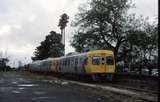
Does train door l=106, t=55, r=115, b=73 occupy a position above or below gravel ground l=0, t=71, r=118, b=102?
above

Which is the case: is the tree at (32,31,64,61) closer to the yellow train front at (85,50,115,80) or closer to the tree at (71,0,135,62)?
the tree at (71,0,135,62)

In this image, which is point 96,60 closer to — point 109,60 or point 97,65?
point 97,65

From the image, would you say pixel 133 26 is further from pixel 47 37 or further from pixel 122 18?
pixel 47 37

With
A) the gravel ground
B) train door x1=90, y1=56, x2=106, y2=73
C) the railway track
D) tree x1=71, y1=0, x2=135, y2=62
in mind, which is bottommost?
the gravel ground

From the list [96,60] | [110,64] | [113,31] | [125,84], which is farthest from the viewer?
[113,31]

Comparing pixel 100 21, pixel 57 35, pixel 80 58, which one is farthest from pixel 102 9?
pixel 57 35

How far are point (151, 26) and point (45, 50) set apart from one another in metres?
73.2

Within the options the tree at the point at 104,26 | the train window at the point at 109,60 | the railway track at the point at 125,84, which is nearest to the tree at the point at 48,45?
the tree at the point at 104,26

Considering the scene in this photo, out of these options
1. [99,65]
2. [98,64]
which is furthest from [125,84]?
[98,64]

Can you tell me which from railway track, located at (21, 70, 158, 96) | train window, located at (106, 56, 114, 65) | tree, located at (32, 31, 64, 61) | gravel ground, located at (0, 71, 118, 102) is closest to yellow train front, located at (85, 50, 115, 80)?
train window, located at (106, 56, 114, 65)

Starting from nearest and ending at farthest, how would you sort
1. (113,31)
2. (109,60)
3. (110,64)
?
(110,64) < (109,60) < (113,31)

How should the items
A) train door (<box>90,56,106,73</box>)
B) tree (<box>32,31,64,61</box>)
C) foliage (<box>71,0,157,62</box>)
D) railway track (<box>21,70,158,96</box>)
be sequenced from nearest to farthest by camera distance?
railway track (<box>21,70,158,96</box>) → train door (<box>90,56,106,73</box>) → foliage (<box>71,0,157,62</box>) → tree (<box>32,31,64,61</box>)

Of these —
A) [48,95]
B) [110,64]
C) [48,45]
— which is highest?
[48,45]

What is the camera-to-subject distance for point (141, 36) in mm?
67062
